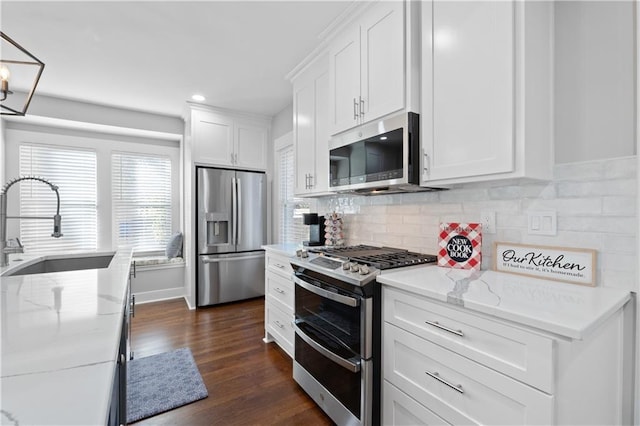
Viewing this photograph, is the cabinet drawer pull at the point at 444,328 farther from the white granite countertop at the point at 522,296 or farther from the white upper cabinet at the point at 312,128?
the white upper cabinet at the point at 312,128

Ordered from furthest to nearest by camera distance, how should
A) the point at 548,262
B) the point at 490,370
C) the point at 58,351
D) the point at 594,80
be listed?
1. the point at 548,262
2. the point at 594,80
3. the point at 490,370
4. the point at 58,351

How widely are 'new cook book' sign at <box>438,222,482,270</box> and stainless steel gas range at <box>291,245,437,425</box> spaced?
110 millimetres

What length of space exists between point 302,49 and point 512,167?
2060mm

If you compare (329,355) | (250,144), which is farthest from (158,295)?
(329,355)

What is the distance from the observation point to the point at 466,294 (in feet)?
3.79

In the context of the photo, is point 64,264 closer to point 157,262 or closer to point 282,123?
point 157,262

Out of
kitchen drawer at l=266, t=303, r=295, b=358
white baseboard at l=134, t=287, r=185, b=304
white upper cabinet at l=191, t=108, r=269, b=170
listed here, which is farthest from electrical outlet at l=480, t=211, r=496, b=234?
white baseboard at l=134, t=287, r=185, b=304

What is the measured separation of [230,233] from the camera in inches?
158

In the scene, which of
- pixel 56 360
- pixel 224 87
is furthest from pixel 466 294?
pixel 224 87

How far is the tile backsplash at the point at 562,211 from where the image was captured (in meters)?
1.20

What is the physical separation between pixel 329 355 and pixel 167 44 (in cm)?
271

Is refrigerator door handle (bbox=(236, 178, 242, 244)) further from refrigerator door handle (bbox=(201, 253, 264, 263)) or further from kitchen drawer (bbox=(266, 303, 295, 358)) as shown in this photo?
kitchen drawer (bbox=(266, 303, 295, 358))

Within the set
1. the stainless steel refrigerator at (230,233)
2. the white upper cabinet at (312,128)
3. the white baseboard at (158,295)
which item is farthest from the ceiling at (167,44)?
the white baseboard at (158,295)

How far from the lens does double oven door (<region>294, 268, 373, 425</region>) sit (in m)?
1.49
